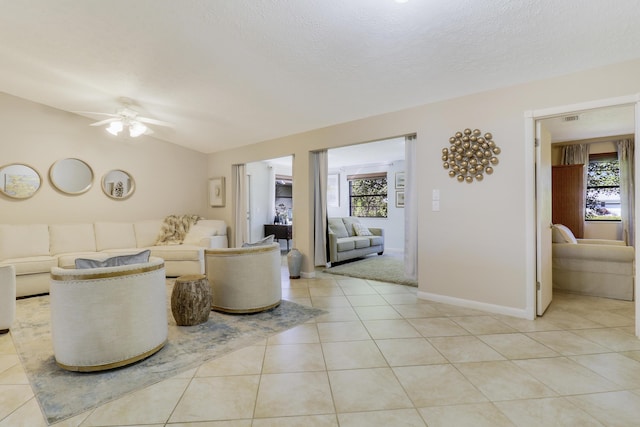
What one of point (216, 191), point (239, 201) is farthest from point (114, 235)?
point (239, 201)

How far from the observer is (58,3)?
2.51 meters

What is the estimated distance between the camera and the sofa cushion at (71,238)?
450cm

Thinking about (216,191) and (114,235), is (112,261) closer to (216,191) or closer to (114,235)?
(114,235)

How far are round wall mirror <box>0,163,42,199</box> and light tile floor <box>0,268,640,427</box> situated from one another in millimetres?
2765

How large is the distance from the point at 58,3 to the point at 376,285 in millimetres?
4376

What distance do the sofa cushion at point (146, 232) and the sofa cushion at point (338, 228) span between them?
315 centimetres

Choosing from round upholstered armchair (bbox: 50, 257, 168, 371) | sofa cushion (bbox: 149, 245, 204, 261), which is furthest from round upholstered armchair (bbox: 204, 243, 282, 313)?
sofa cushion (bbox: 149, 245, 204, 261)

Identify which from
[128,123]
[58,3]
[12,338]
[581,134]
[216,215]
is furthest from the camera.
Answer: [216,215]

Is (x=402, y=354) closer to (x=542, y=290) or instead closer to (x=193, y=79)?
(x=542, y=290)

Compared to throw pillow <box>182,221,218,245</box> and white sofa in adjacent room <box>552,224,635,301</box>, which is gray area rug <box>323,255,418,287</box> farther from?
throw pillow <box>182,221,218,245</box>

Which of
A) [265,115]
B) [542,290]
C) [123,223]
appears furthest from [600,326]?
[123,223]

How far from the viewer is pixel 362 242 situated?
6395 millimetres

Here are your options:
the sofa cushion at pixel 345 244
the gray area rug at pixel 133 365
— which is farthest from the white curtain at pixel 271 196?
the gray area rug at pixel 133 365

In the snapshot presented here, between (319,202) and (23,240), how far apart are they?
413 centimetres
